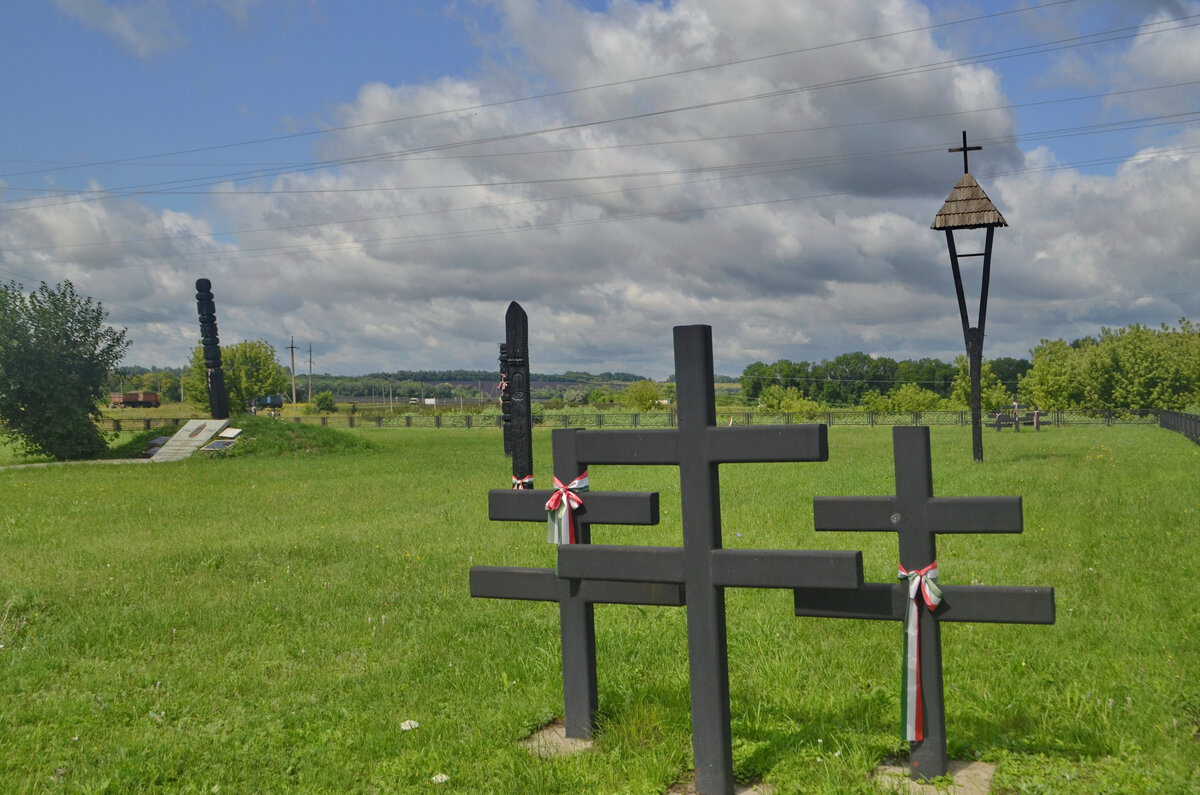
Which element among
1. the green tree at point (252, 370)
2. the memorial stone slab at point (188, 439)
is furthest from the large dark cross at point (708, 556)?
the green tree at point (252, 370)

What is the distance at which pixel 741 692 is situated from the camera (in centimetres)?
520

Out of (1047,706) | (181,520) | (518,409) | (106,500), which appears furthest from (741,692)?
(106,500)

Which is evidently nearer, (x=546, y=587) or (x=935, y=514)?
(x=935, y=514)

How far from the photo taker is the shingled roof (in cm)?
2098

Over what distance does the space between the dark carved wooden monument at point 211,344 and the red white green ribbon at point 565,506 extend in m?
29.5

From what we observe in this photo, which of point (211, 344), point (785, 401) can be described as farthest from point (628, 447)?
point (785, 401)

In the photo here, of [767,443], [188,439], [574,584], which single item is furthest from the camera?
[188,439]

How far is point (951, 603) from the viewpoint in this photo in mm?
3754

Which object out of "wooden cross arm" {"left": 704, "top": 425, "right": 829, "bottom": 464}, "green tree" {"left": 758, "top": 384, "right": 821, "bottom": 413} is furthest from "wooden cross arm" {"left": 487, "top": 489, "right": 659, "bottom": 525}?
"green tree" {"left": 758, "top": 384, "right": 821, "bottom": 413}

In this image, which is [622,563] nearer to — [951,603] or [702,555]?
[702,555]

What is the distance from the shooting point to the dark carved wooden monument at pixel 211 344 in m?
31.3

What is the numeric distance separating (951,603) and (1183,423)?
36050mm

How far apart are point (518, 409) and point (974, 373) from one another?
14.3 meters

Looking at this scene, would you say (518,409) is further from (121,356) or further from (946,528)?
(121,356)
